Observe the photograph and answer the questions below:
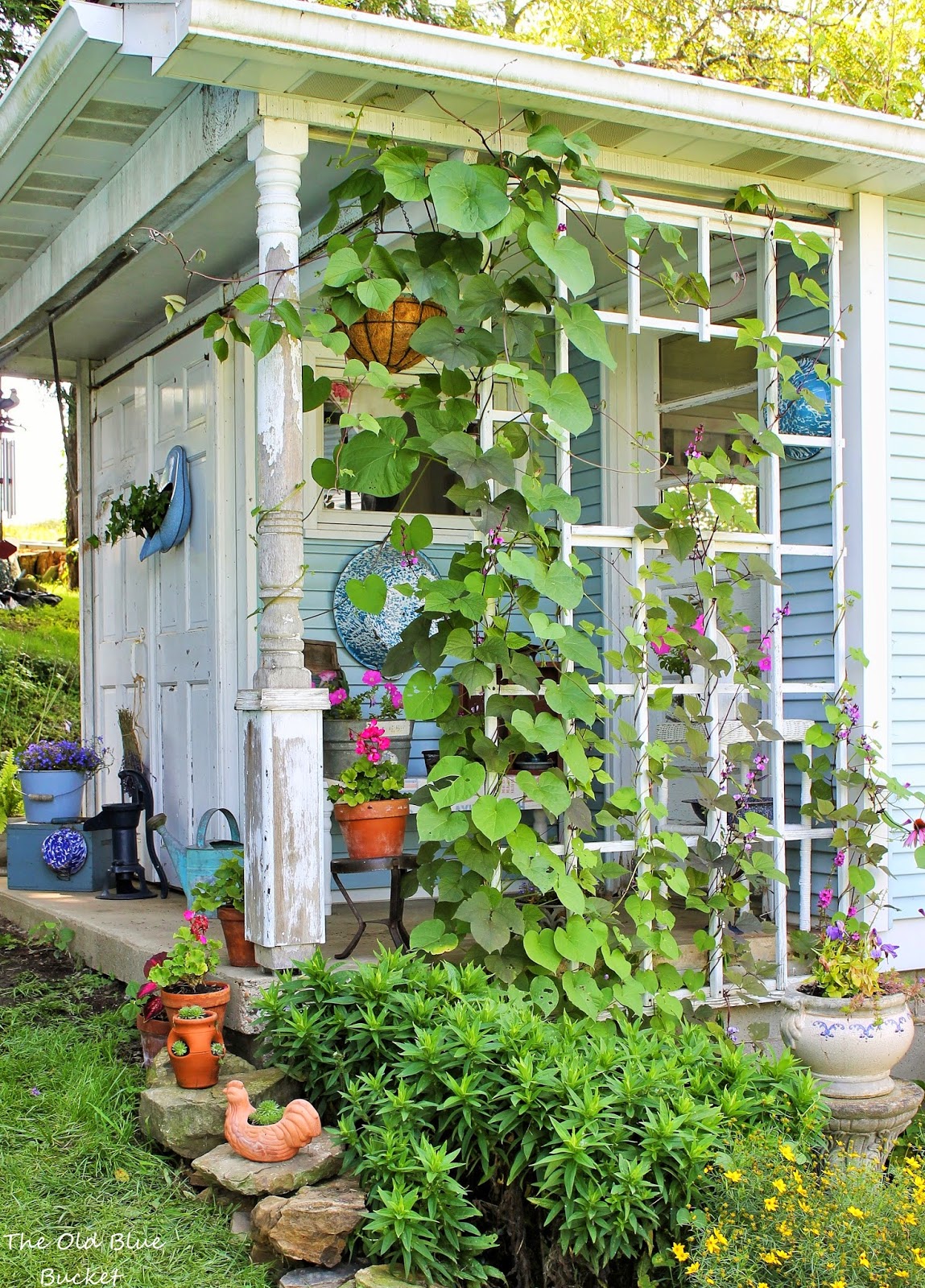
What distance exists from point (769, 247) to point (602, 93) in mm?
889

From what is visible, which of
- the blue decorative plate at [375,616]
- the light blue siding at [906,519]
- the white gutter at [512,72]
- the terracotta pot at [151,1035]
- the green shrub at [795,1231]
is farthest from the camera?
the blue decorative plate at [375,616]

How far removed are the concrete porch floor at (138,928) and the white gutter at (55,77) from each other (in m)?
2.60

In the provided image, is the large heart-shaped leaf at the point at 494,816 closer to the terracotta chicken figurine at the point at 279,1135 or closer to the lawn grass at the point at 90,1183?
the terracotta chicken figurine at the point at 279,1135

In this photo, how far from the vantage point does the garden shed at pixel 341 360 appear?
3344 millimetres

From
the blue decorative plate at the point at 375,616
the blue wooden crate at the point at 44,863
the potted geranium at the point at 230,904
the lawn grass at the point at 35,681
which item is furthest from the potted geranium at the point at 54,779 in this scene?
the lawn grass at the point at 35,681

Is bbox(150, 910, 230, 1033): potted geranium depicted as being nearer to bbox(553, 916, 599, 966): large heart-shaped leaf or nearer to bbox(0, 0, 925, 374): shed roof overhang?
bbox(553, 916, 599, 966): large heart-shaped leaf

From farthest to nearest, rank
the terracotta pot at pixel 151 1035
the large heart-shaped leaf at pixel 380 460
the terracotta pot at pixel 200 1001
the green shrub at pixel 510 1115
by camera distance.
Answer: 1. the terracotta pot at pixel 151 1035
2. the large heart-shaped leaf at pixel 380 460
3. the terracotta pot at pixel 200 1001
4. the green shrub at pixel 510 1115

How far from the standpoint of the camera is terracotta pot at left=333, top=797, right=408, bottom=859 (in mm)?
3805

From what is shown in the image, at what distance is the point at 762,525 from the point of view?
14.0ft

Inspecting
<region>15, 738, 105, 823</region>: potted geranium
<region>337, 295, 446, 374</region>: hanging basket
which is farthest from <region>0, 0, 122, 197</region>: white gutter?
<region>15, 738, 105, 823</region>: potted geranium

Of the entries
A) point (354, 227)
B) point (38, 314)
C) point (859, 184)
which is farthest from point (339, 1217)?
point (38, 314)

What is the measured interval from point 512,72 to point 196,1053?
270 cm

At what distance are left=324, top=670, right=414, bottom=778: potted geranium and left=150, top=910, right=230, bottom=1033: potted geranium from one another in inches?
37.3

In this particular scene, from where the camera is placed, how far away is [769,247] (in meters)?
4.05
